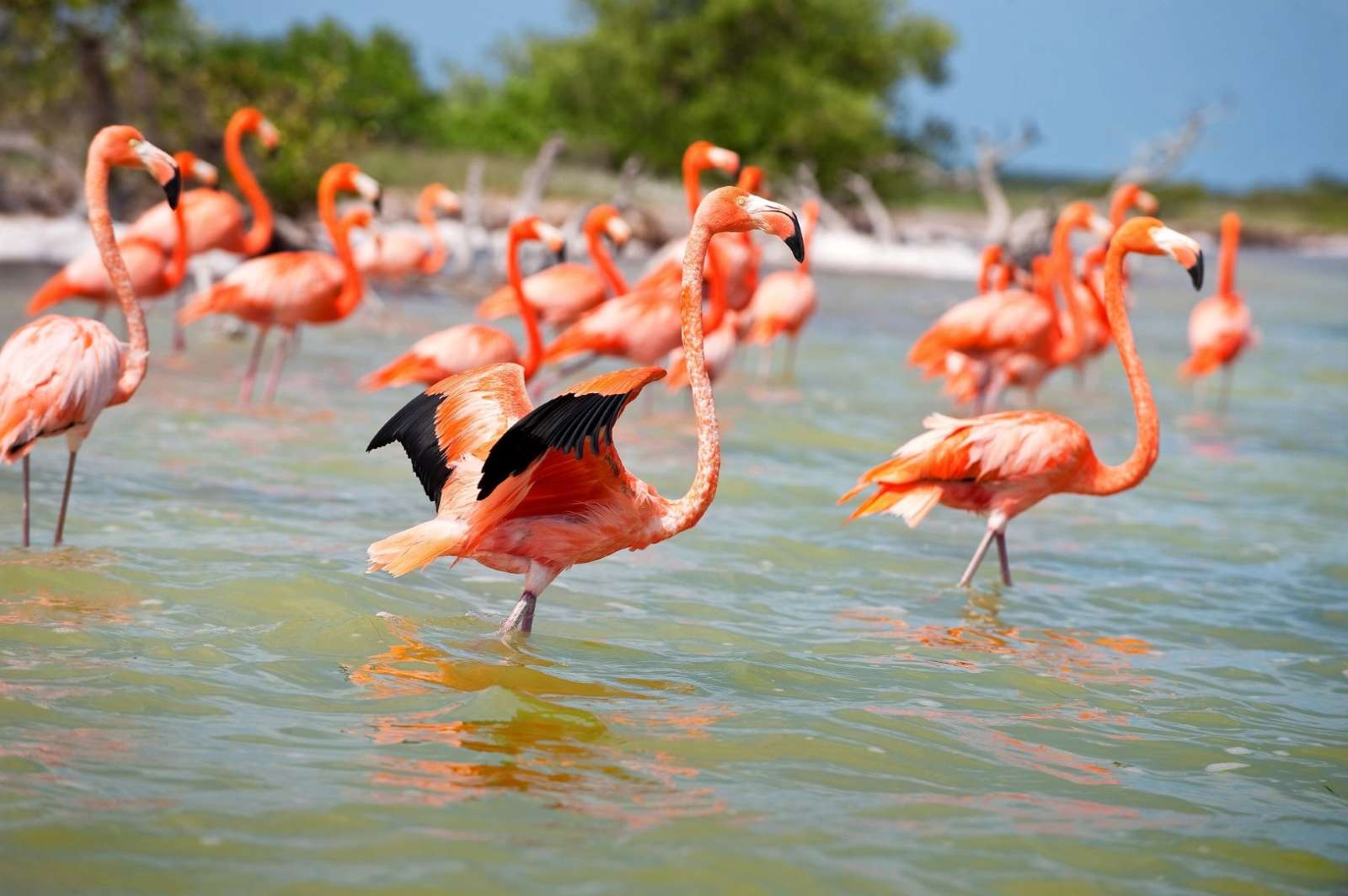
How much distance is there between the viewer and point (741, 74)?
30344 millimetres

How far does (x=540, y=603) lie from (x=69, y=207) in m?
14.3

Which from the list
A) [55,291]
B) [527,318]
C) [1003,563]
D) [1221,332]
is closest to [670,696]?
[1003,563]

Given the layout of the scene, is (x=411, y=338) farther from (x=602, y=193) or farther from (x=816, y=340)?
(x=602, y=193)

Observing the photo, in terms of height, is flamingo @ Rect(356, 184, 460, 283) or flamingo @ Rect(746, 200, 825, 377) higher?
flamingo @ Rect(356, 184, 460, 283)

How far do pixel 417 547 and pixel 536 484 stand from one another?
1.12 feet

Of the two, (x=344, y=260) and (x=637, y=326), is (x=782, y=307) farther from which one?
(x=344, y=260)

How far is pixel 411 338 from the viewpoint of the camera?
12.5m

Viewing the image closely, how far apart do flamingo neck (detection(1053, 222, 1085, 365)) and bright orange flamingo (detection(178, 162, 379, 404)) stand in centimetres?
388

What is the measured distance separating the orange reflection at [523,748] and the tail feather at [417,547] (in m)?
0.31

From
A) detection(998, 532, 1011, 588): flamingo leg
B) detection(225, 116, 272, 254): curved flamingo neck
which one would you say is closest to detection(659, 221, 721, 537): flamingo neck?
detection(998, 532, 1011, 588): flamingo leg

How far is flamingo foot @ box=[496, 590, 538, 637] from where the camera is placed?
4.23m

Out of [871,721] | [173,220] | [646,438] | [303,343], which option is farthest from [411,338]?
[871,721]

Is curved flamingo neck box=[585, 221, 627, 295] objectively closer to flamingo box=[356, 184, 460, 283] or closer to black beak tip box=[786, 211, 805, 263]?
flamingo box=[356, 184, 460, 283]

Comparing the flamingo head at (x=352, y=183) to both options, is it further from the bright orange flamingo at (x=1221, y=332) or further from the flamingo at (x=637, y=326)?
the bright orange flamingo at (x=1221, y=332)
